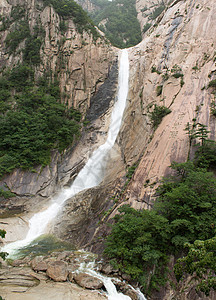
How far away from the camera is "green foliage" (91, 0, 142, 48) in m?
46.2

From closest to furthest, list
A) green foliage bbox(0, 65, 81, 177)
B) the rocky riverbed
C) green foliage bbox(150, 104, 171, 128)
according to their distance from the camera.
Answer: the rocky riverbed → green foliage bbox(150, 104, 171, 128) → green foliage bbox(0, 65, 81, 177)

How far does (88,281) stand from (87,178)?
1167cm

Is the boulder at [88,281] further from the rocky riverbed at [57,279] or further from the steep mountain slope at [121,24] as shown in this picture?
the steep mountain slope at [121,24]

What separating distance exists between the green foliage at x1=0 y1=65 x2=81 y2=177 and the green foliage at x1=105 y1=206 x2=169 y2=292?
42.3ft

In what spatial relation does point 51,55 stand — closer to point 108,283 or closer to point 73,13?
point 73,13

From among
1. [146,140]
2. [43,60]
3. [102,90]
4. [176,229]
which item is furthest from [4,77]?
[176,229]

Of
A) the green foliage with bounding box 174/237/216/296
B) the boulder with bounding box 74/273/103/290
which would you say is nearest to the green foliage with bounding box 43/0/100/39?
the boulder with bounding box 74/273/103/290

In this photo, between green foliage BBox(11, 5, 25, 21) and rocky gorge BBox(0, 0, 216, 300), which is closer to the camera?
rocky gorge BBox(0, 0, 216, 300)

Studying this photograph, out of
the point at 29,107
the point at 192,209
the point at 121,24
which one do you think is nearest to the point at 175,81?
the point at 192,209

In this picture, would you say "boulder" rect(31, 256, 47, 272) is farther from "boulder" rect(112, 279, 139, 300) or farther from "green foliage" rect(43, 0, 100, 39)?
"green foliage" rect(43, 0, 100, 39)

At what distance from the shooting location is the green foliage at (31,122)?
19562 mm

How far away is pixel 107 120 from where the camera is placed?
Answer: 25.2m

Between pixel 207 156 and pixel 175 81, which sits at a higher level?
pixel 175 81

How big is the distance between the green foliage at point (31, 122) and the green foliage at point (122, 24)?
25.2 m
